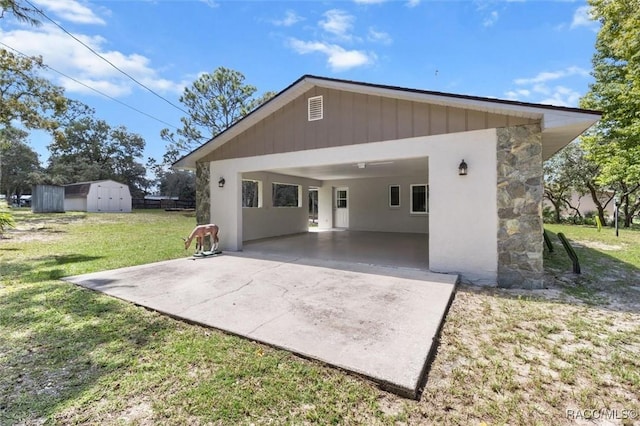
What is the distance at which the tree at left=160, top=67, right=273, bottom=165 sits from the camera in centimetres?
2166

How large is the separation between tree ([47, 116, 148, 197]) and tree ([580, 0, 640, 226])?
1732 inches

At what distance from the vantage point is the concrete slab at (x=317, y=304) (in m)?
2.71

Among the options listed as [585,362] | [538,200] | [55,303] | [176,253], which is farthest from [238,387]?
[176,253]

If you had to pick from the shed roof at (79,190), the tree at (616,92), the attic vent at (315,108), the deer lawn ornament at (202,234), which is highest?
the tree at (616,92)

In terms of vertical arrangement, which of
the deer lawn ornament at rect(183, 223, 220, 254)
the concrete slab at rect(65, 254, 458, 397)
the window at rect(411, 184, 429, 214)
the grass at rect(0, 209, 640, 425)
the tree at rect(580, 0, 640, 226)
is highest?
the tree at rect(580, 0, 640, 226)

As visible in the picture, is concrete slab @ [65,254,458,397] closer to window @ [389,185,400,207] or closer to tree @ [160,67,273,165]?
window @ [389,185,400,207]

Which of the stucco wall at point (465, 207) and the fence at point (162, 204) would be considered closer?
the stucco wall at point (465, 207)

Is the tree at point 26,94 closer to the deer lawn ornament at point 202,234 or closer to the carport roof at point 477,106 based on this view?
the carport roof at point 477,106

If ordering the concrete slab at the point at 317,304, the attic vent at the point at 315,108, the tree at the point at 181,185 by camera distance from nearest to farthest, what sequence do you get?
the concrete slab at the point at 317,304, the attic vent at the point at 315,108, the tree at the point at 181,185

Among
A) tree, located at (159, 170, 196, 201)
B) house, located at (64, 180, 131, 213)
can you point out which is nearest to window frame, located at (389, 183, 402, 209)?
house, located at (64, 180, 131, 213)

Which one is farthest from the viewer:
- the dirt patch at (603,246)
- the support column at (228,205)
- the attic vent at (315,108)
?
the dirt patch at (603,246)

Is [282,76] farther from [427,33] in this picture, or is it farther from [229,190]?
[229,190]

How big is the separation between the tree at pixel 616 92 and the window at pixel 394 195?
773 cm

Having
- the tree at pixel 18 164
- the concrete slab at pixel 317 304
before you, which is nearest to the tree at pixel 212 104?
the concrete slab at pixel 317 304
